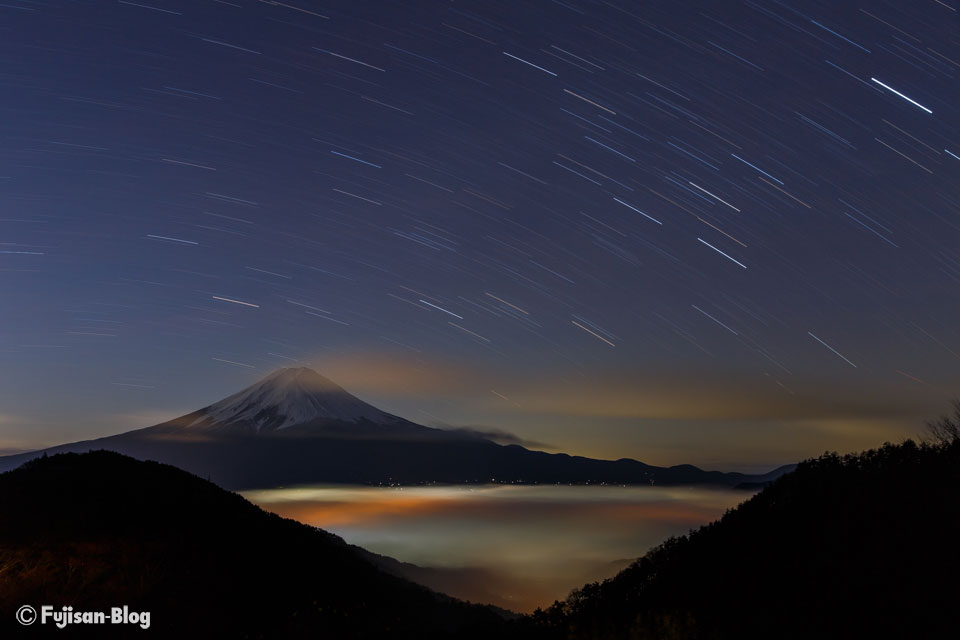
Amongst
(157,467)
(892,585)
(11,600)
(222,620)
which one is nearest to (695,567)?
(892,585)

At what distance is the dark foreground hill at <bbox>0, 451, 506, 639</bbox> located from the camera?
727 inches

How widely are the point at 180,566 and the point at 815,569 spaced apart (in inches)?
809

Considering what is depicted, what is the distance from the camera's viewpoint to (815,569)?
15.8 m

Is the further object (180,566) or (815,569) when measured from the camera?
(180,566)

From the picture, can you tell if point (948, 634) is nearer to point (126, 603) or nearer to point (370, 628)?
point (370, 628)

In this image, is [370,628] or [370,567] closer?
[370,628]

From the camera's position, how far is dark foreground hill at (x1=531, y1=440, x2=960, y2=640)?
13.0 m

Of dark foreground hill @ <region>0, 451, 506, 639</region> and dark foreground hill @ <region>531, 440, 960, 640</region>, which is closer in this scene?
dark foreground hill @ <region>531, 440, 960, 640</region>

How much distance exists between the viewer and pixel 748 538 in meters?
19.9

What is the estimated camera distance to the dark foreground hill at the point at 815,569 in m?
13.0

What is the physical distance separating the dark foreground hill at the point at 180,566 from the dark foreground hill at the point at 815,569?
16.7 ft

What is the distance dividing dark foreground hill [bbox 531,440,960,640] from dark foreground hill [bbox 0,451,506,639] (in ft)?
16.7

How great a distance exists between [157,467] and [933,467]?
3580 cm

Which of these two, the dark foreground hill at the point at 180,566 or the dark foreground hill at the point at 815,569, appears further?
the dark foreground hill at the point at 180,566
